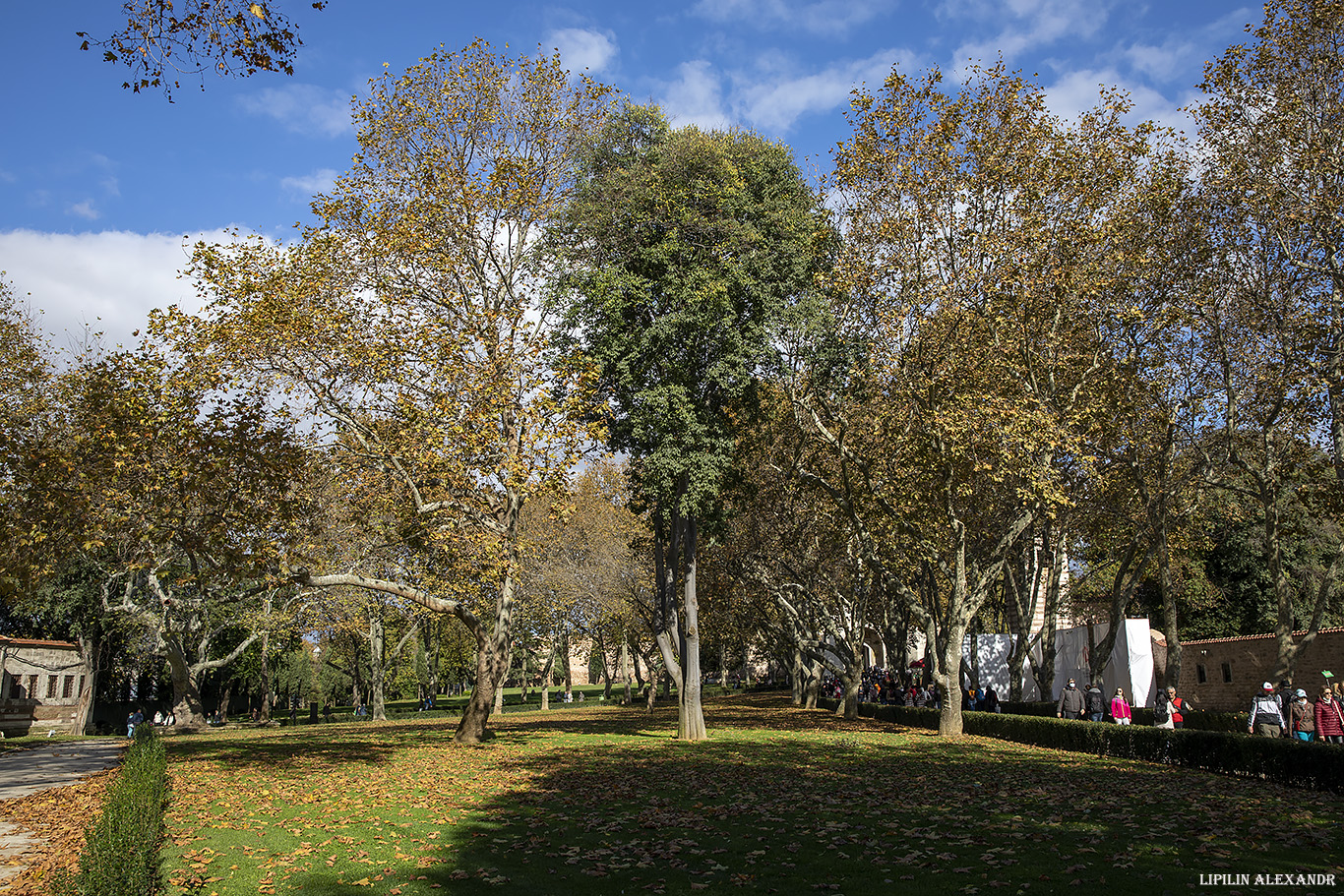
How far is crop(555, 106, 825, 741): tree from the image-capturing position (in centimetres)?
2245

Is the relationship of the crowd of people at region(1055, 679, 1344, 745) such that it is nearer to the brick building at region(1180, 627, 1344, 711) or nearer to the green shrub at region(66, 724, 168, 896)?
the brick building at region(1180, 627, 1344, 711)

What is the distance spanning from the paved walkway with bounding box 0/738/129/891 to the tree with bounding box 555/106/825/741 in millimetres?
13632

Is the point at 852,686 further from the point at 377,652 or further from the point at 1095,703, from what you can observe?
the point at 377,652

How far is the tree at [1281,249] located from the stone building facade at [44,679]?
135ft

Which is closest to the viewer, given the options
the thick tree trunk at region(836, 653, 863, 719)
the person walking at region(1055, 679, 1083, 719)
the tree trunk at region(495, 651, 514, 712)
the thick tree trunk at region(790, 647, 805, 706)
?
the person walking at region(1055, 679, 1083, 719)

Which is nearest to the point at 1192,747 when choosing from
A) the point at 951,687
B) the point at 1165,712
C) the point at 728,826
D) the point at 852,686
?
the point at 1165,712

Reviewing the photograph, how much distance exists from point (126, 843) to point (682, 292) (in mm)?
18278

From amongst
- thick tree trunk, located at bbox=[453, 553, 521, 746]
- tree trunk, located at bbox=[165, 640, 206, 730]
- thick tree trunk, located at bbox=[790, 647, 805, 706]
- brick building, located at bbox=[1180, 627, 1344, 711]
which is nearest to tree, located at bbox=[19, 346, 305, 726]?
thick tree trunk, located at bbox=[453, 553, 521, 746]

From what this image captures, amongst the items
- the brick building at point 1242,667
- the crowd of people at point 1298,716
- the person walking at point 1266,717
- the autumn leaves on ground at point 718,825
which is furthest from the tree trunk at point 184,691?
the brick building at point 1242,667

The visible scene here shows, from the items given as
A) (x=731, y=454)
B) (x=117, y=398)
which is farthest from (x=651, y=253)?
(x=117, y=398)

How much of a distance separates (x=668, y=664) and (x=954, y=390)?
11.1m

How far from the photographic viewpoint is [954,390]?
2286 centimetres

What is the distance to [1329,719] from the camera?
16.5 meters

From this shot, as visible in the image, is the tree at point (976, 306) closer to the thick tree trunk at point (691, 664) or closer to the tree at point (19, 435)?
the thick tree trunk at point (691, 664)
